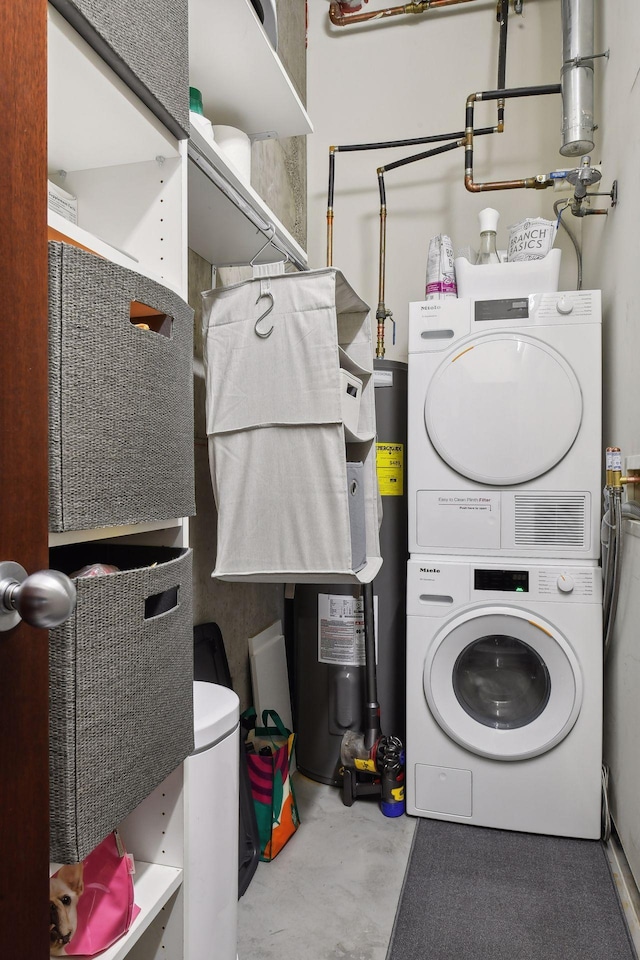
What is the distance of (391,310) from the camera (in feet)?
8.79

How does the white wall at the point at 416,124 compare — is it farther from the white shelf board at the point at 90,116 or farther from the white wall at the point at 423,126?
the white shelf board at the point at 90,116

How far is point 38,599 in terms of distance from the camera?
436 mm

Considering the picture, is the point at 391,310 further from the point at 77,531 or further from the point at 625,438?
the point at 77,531

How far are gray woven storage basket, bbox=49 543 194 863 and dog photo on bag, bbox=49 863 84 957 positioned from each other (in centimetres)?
17

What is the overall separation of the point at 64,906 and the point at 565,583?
1.55m

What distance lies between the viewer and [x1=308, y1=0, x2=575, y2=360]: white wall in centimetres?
252

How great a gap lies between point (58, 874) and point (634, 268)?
1876 mm

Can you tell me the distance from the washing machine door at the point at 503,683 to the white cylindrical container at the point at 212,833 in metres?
0.98

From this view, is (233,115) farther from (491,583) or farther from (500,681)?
(500,681)

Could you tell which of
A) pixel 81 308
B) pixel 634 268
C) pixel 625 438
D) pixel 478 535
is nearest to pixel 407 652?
pixel 478 535

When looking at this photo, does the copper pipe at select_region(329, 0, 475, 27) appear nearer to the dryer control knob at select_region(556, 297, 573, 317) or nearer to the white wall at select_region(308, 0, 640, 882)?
the white wall at select_region(308, 0, 640, 882)

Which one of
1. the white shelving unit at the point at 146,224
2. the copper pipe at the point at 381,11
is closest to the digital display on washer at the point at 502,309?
the white shelving unit at the point at 146,224

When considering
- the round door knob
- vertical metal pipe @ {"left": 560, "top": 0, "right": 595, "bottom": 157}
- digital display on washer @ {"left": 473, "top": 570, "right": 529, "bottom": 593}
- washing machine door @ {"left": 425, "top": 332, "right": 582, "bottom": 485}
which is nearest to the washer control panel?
digital display on washer @ {"left": 473, "top": 570, "right": 529, "bottom": 593}

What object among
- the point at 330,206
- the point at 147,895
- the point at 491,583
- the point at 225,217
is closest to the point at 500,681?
the point at 491,583
